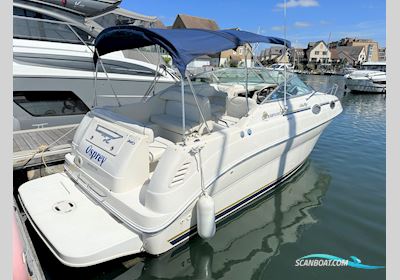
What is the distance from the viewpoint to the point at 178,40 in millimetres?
3057

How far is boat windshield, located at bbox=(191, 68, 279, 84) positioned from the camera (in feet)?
18.2

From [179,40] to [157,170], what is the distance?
4.59ft

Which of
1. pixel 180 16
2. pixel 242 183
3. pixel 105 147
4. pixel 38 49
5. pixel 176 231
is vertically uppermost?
pixel 180 16

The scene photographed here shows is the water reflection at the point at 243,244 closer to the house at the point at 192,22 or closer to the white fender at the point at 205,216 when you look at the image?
the white fender at the point at 205,216

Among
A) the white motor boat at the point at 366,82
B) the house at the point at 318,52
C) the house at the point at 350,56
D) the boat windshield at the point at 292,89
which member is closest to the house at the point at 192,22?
the white motor boat at the point at 366,82

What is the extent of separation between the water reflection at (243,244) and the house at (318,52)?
6879 cm

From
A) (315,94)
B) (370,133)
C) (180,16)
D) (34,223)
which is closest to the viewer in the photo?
(34,223)

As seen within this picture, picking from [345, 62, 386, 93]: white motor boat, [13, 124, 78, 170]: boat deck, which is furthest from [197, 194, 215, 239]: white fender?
[345, 62, 386, 93]: white motor boat

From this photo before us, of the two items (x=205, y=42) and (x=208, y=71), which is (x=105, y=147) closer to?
(x=205, y=42)

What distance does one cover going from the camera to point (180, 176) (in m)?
2.94

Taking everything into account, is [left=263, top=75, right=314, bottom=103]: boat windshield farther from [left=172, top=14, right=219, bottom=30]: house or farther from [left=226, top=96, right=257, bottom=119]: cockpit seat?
[left=172, top=14, right=219, bottom=30]: house

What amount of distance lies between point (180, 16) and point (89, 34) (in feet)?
130

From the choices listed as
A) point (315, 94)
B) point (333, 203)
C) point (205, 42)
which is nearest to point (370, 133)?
point (315, 94)

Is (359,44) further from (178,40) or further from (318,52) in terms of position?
(178,40)
